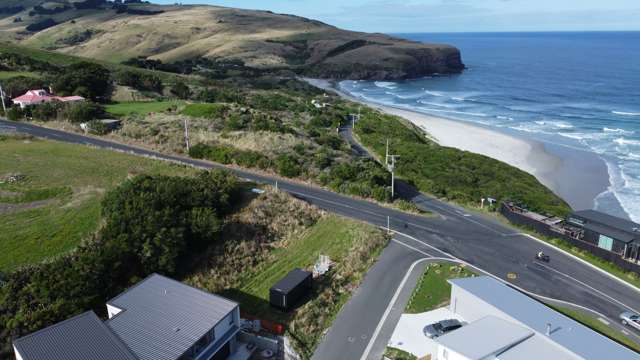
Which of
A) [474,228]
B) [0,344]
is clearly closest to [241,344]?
[0,344]

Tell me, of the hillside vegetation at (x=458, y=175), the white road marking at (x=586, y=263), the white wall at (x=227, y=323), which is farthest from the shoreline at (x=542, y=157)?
the white wall at (x=227, y=323)

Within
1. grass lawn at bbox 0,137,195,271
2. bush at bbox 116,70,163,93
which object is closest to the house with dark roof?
grass lawn at bbox 0,137,195,271

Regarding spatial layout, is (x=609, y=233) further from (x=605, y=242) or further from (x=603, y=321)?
(x=603, y=321)

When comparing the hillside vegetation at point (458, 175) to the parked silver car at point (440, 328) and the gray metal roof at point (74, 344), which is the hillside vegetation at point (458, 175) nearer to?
the parked silver car at point (440, 328)

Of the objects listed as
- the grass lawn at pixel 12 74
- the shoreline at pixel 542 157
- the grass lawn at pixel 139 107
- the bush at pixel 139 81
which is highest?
the grass lawn at pixel 12 74

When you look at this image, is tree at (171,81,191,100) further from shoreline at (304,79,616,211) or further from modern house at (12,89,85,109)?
shoreline at (304,79,616,211)

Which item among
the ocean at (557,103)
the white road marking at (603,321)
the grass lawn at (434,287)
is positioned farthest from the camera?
the ocean at (557,103)

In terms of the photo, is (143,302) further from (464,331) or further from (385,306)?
(464,331)
